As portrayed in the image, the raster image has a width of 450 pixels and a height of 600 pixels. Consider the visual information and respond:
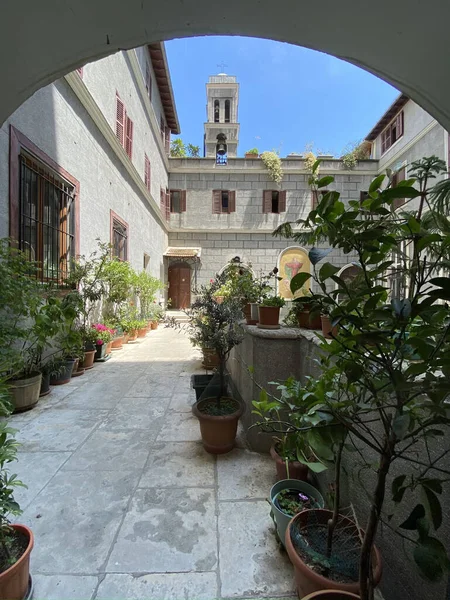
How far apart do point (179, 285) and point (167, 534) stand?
1173 centimetres

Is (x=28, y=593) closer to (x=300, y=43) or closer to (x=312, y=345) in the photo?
(x=312, y=345)

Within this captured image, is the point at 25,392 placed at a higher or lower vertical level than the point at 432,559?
lower

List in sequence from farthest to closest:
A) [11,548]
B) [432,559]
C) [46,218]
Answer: [46,218] < [11,548] < [432,559]

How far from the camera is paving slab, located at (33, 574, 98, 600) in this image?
4.02 ft

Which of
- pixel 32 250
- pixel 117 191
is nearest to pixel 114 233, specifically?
pixel 117 191

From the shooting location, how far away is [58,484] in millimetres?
1916

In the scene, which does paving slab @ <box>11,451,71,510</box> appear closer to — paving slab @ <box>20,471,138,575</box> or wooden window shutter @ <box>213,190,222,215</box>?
paving slab @ <box>20,471,138,575</box>

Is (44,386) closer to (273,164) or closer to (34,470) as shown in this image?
(34,470)

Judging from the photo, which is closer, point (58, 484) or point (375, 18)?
point (375, 18)

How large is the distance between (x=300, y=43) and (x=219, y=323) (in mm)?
1772

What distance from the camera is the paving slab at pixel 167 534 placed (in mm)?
1373

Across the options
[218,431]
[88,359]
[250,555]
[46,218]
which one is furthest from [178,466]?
[46,218]

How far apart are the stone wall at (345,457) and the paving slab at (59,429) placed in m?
1.50

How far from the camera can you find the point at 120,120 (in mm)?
6570
